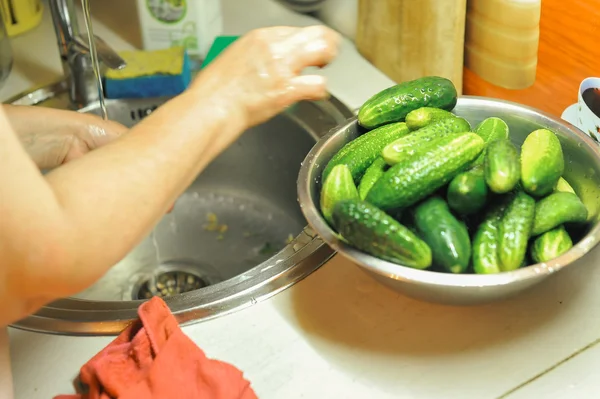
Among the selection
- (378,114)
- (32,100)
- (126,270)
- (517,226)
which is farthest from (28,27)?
(517,226)

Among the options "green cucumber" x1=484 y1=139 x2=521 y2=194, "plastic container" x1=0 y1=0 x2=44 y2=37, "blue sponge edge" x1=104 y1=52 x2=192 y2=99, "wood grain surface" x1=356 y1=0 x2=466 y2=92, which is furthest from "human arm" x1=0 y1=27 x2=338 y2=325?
"plastic container" x1=0 y1=0 x2=44 y2=37

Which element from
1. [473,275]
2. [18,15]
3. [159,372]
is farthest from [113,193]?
[18,15]

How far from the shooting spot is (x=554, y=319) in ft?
2.46

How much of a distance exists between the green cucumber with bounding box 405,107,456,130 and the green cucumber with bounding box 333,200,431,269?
17 cm

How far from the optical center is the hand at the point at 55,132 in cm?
85

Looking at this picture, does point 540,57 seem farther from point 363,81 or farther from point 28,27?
point 28,27

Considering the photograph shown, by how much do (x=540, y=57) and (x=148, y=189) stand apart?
2.10 ft

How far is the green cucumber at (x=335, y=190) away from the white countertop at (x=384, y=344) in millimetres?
130

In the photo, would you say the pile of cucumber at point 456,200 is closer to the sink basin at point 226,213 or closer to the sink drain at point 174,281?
the sink basin at point 226,213

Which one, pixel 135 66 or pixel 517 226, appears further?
pixel 135 66

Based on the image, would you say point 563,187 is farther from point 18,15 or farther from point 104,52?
point 18,15

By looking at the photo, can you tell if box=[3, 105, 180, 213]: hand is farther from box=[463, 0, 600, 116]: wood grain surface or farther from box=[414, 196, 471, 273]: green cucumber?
box=[463, 0, 600, 116]: wood grain surface

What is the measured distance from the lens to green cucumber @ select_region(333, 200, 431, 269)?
2.07 ft

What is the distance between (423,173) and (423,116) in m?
0.11
